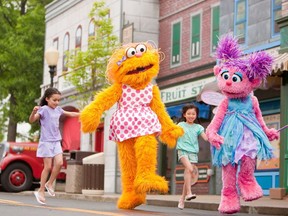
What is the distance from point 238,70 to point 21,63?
2399 cm

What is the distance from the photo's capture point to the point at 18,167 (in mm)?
20719

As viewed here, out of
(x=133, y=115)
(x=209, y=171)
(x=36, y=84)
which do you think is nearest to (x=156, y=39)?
(x=209, y=171)

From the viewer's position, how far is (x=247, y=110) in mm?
9969

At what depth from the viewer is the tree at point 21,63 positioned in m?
32.9

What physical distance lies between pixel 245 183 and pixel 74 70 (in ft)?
42.9

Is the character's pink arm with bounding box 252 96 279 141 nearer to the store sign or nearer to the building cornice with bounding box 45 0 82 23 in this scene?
the store sign

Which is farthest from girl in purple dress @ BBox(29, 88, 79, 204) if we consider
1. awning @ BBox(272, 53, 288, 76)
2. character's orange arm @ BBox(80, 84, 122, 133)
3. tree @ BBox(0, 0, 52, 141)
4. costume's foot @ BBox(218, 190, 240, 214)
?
tree @ BBox(0, 0, 52, 141)

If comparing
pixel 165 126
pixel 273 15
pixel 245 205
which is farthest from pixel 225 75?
pixel 273 15

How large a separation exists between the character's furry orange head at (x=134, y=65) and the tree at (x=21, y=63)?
72.9 ft

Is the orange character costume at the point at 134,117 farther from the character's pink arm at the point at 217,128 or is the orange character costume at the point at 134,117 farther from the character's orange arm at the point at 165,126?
the character's pink arm at the point at 217,128

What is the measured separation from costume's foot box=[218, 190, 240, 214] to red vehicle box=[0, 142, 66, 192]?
11446 mm

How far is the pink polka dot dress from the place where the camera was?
400 inches

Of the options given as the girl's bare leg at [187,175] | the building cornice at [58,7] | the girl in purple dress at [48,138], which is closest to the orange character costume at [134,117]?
the girl in purple dress at [48,138]

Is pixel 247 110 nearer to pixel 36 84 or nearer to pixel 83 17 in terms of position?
pixel 83 17
